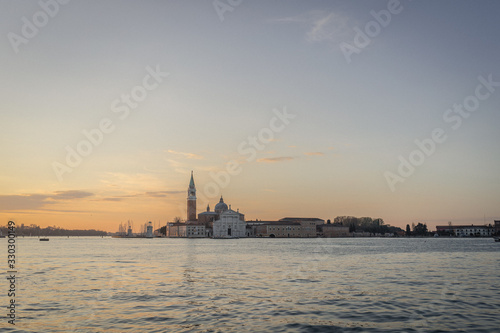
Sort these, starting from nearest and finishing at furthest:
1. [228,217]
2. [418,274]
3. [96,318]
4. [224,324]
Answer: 1. [224,324]
2. [96,318]
3. [418,274]
4. [228,217]

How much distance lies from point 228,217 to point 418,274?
15681 cm

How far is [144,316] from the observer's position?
52.9ft

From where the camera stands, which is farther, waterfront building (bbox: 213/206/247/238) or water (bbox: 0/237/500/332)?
waterfront building (bbox: 213/206/247/238)

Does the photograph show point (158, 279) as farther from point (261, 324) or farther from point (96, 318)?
point (261, 324)

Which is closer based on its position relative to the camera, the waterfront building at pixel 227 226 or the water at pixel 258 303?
the water at pixel 258 303

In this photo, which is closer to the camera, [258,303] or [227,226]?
[258,303]

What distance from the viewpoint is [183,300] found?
19547 millimetres

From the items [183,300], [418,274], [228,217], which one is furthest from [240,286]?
[228,217]

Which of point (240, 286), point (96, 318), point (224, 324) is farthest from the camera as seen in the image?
point (240, 286)

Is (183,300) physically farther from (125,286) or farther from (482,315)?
(482,315)

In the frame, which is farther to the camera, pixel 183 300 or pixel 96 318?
pixel 183 300

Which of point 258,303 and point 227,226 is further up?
point 258,303

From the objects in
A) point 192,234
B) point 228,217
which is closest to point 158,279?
point 228,217

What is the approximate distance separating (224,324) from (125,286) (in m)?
11.3
